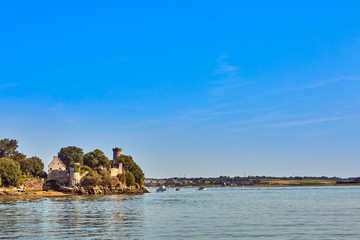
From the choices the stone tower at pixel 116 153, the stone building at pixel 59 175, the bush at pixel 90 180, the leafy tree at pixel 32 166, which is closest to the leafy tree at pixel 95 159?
the stone tower at pixel 116 153

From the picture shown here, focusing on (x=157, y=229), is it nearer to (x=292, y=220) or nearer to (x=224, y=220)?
(x=224, y=220)

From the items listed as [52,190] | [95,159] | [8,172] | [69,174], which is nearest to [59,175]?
[69,174]

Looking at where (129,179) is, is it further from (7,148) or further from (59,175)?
(7,148)

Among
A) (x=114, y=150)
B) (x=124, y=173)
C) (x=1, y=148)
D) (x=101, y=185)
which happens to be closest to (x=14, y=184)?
(x=1, y=148)

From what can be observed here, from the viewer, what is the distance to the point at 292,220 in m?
41.9

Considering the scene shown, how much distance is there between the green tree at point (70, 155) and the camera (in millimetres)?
158875

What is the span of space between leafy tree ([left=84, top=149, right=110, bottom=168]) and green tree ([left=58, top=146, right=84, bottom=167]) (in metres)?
4.50

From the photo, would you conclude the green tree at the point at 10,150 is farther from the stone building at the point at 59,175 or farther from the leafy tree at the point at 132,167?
the leafy tree at the point at 132,167

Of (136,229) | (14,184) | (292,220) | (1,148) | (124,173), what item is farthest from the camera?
(124,173)

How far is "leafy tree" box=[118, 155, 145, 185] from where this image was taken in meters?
166

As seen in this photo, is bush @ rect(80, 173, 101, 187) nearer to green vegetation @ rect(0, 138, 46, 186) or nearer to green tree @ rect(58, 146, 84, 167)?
green vegetation @ rect(0, 138, 46, 186)

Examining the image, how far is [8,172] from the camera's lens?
346 feet

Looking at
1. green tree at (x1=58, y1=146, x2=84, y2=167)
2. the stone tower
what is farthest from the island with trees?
the stone tower

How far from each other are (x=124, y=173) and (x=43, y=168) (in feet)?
104
